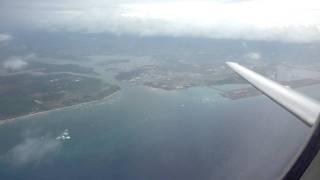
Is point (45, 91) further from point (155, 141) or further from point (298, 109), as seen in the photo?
point (298, 109)

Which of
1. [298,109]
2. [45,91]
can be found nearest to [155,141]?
[298,109]

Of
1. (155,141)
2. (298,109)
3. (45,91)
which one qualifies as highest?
(298,109)

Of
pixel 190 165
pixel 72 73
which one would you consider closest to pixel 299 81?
pixel 190 165

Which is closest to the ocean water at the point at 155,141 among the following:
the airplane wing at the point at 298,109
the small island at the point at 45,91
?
the small island at the point at 45,91

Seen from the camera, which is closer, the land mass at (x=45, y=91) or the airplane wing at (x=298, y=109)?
the airplane wing at (x=298, y=109)

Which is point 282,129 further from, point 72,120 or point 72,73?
point 72,73

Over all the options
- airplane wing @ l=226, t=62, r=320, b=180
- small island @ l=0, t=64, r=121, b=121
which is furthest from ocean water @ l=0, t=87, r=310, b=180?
airplane wing @ l=226, t=62, r=320, b=180

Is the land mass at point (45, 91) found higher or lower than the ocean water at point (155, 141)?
lower

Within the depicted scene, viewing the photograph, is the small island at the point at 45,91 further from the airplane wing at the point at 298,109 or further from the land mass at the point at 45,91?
the airplane wing at the point at 298,109
